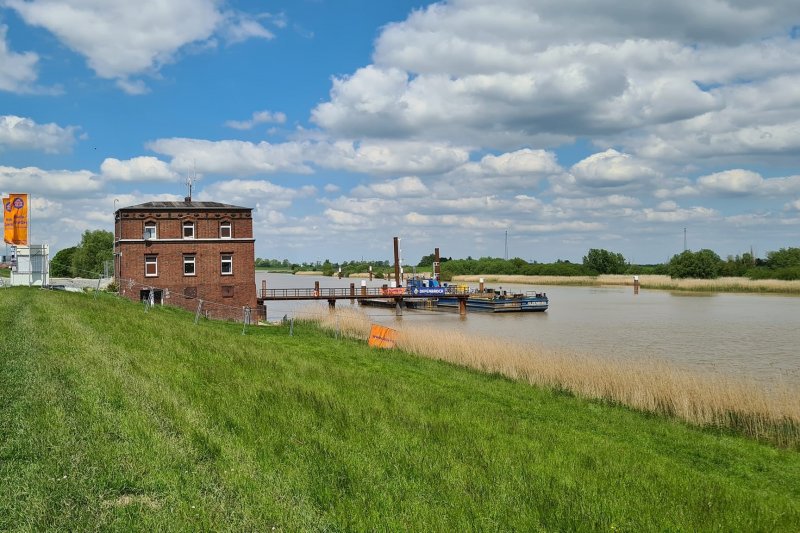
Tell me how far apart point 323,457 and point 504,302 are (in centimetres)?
6333

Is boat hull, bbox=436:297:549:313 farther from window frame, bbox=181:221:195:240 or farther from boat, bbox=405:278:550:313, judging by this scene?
window frame, bbox=181:221:195:240

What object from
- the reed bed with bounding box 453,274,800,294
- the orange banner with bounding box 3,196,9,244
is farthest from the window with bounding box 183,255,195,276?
the reed bed with bounding box 453,274,800,294

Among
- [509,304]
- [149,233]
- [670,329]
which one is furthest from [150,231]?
[670,329]

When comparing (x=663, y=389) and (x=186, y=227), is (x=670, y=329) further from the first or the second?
(x=186, y=227)

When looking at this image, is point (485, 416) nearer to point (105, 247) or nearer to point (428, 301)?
point (428, 301)

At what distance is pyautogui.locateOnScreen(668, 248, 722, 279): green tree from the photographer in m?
117

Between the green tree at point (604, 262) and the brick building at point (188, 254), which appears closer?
the brick building at point (188, 254)

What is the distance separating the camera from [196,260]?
161 feet

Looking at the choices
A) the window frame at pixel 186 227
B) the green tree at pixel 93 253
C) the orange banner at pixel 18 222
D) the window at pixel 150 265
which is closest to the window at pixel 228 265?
the window frame at pixel 186 227

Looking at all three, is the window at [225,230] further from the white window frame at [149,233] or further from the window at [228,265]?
the white window frame at [149,233]

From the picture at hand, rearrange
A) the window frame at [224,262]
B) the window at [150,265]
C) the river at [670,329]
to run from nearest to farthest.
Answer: the river at [670,329]
the window at [150,265]
the window frame at [224,262]

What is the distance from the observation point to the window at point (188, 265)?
48938 mm

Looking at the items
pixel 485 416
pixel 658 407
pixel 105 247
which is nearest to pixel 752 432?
pixel 658 407

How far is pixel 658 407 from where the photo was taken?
17062mm
